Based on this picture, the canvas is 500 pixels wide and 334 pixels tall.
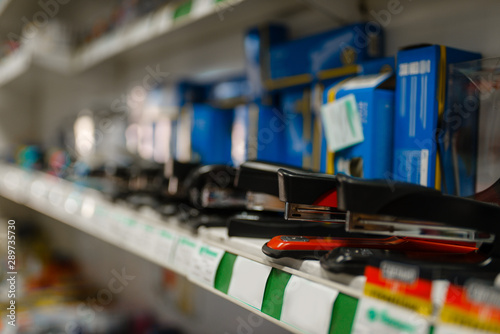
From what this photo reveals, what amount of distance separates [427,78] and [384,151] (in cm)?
15

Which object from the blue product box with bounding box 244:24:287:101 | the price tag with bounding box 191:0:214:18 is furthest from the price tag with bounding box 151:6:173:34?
the blue product box with bounding box 244:24:287:101

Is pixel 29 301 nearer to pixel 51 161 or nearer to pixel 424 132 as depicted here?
pixel 51 161

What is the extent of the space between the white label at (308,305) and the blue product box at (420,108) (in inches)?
12.1

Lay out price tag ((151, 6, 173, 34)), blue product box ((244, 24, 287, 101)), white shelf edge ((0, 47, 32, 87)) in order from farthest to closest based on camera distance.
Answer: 1. white shelf edge ((0, 47, 32, 87))
2. price tag ((151, 6, 173, 34))
3. blue product box ((244, 24, 287, 101))

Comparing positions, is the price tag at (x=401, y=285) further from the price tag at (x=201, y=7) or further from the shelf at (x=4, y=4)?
the shelf at (x=4, y=4)

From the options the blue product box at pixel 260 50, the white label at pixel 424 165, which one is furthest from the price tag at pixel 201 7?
the white label at pixel 424 165

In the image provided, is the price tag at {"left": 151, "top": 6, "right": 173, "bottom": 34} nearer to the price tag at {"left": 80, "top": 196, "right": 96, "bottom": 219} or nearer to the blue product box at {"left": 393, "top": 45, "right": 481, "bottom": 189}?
the price tag at {"left": 80, "top": 196, "right": 96, "bottom": 219}

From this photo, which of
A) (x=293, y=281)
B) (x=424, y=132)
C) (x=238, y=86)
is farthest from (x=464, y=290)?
(x=238, y=86)

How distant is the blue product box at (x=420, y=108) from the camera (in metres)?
0.74

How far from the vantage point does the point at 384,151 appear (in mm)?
822

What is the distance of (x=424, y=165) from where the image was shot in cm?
75

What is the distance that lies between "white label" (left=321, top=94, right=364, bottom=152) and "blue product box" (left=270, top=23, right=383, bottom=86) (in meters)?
0.14

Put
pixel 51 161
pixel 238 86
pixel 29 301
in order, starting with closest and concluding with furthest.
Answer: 1. pixel 238 86
2. pixel 29 301
3. pixel 51 161

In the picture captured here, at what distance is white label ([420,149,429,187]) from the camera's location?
750mm
